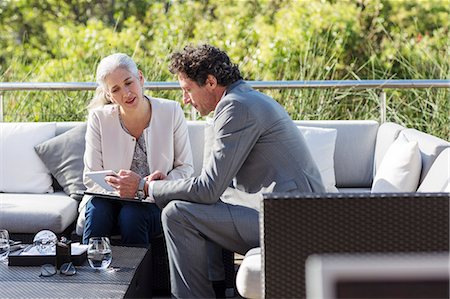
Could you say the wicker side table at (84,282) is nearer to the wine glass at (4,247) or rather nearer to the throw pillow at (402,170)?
the wine glass at (4,247)

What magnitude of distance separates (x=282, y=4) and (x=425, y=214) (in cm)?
959

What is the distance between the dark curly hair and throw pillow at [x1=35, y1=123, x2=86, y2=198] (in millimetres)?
1226

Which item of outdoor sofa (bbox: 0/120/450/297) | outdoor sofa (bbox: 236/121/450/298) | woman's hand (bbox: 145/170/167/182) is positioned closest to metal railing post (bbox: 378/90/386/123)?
outdoor sofa (bbox: 0/120/450/297)

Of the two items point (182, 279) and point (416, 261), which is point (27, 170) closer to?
point (182, 279)

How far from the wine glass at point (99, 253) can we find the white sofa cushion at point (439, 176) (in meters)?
1.22

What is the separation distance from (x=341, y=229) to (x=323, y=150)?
2.25 meters

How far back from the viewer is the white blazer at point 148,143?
13.2 feet

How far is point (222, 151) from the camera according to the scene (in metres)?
3.18

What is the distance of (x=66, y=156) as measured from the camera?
4.52 m

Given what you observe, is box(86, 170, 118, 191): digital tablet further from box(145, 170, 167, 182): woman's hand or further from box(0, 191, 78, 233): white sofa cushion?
box(0, 191, 78, 233): white sofa cushion

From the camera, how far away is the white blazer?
4020 millimetres

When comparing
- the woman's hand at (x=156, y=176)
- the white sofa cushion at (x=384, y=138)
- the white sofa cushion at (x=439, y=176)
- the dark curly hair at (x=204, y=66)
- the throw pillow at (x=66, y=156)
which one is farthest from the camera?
the throw pillow at (x=66, y=156)

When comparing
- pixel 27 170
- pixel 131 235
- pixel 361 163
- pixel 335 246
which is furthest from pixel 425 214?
pixel 27 170

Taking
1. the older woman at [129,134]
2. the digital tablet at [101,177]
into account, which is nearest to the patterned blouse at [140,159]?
the older woman at [129,134]
